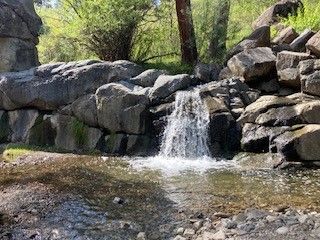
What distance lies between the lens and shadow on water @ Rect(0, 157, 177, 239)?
26.2 feet

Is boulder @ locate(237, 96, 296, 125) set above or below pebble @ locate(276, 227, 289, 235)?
above

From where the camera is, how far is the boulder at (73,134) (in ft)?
50.7

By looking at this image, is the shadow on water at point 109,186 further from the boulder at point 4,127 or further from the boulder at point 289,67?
the boulder at point 289,67

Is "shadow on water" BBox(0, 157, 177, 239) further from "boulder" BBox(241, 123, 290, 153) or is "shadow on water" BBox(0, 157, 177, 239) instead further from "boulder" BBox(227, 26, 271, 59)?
"boulder" BBox(227, 26, 271, 59)

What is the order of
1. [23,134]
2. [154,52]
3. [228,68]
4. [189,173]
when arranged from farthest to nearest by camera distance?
[154,52]
[23,134]
[228,68]
[189,173]

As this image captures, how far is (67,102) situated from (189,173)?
667 centimetres

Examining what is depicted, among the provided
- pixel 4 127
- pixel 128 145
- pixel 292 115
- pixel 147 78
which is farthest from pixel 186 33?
pixel 4 127

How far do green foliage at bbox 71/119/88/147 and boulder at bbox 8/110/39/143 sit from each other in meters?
1.95

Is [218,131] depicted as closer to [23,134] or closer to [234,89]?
[234,89]

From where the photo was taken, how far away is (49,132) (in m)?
16.4

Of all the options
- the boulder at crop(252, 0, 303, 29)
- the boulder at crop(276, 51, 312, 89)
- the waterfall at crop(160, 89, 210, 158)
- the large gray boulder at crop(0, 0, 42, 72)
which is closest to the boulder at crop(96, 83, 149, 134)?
the waterfall at crop(160, 89, 210, 158)

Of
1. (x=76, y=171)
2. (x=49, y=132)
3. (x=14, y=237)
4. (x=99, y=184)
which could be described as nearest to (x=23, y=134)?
(x=49, y=132)

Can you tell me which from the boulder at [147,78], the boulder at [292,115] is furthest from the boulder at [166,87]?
the boulder at [292,115]

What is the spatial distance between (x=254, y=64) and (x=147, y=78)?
370 cm
